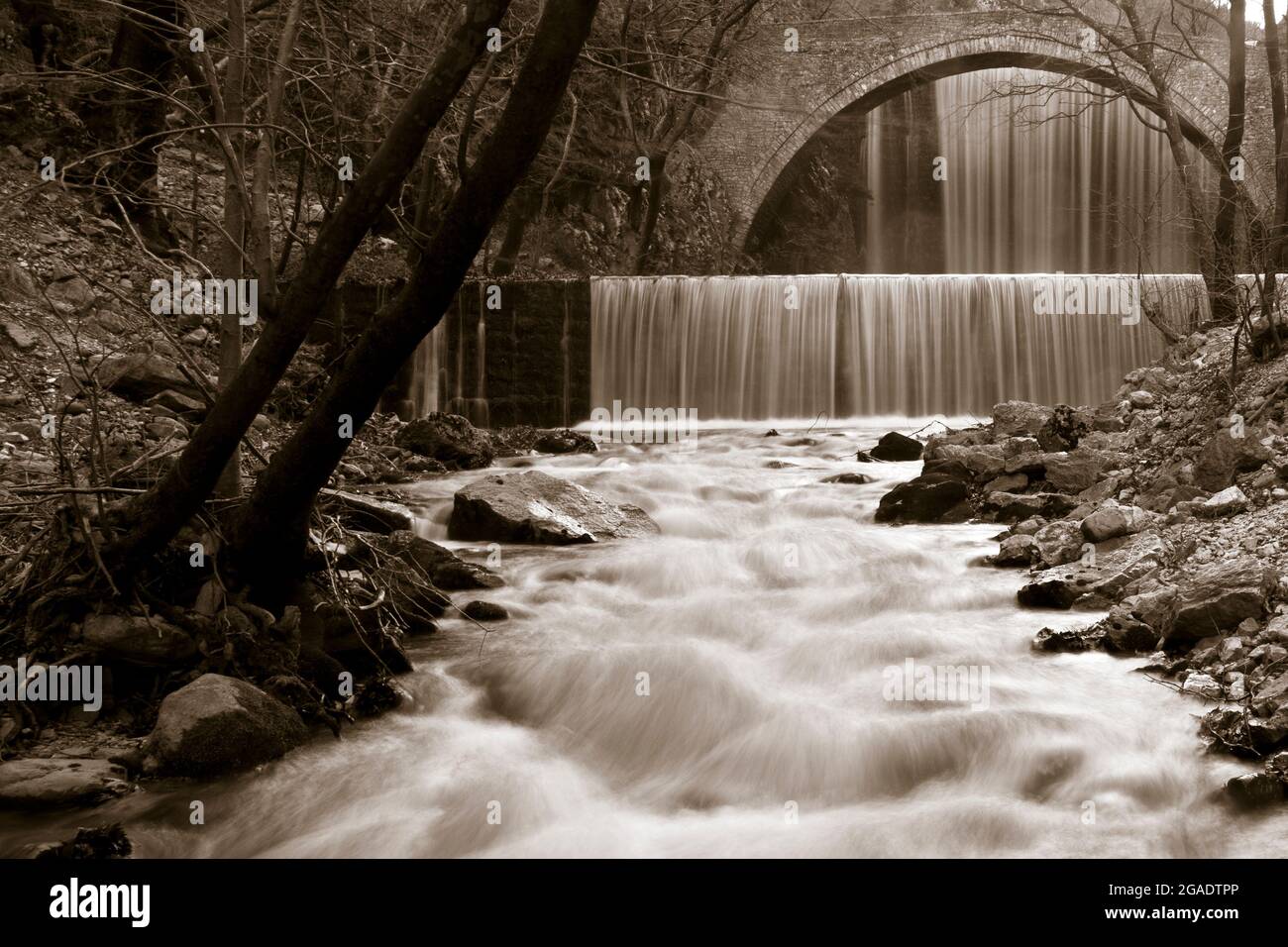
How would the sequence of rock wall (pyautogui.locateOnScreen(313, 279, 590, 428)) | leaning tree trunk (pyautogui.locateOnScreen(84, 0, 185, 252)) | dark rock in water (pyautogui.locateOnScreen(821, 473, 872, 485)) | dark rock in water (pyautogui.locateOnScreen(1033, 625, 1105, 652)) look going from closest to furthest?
dark rock in water (pyautogui.locateOnScreen(1033, 625, 1105, 652)) < leaning tree trunk (pyautogui.locateOnScreen(84, 0, 185, 252)) < dark rock in water (pyautogui.locateOnScreen(821, 473, 872, 485)) < rock wall (pyautogui.locateOnScreen(313, 279, 590, 428))

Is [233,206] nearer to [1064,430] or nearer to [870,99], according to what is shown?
[1064,430]

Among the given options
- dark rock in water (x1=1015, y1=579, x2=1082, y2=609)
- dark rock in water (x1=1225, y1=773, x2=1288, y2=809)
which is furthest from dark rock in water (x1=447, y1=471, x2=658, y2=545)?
dark rock in water (x1=1225, y1=773, x2=1288, y2=809)

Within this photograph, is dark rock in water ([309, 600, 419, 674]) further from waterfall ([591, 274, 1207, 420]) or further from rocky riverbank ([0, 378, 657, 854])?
waterfall ([591, 274, 1207, 420])

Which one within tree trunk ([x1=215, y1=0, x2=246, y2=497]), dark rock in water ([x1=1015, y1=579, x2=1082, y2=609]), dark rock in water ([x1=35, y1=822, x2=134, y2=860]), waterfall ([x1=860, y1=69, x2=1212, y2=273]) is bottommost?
dark rock in water ([x1=35, y1=822, x2=134, y2=860])

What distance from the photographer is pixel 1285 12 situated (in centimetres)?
1079

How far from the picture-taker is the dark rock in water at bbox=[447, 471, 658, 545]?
8125 mm

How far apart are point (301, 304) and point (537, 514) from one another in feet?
13.7

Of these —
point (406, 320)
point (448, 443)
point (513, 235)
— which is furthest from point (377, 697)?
point (513, 235)

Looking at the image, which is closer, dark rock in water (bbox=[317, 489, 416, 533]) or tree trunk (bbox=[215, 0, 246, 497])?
tree trunk (bbox=[215, 0, 246, 497])

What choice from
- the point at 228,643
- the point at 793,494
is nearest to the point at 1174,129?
the point at 793,494

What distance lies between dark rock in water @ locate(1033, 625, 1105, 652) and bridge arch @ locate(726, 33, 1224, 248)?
16968 millimetres

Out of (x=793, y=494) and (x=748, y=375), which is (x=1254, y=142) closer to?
(x=748, y=375)

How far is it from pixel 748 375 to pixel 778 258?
10360mm

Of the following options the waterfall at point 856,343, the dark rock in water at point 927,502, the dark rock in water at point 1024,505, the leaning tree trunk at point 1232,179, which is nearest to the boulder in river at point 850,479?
the dark rock in water at point 927,502
